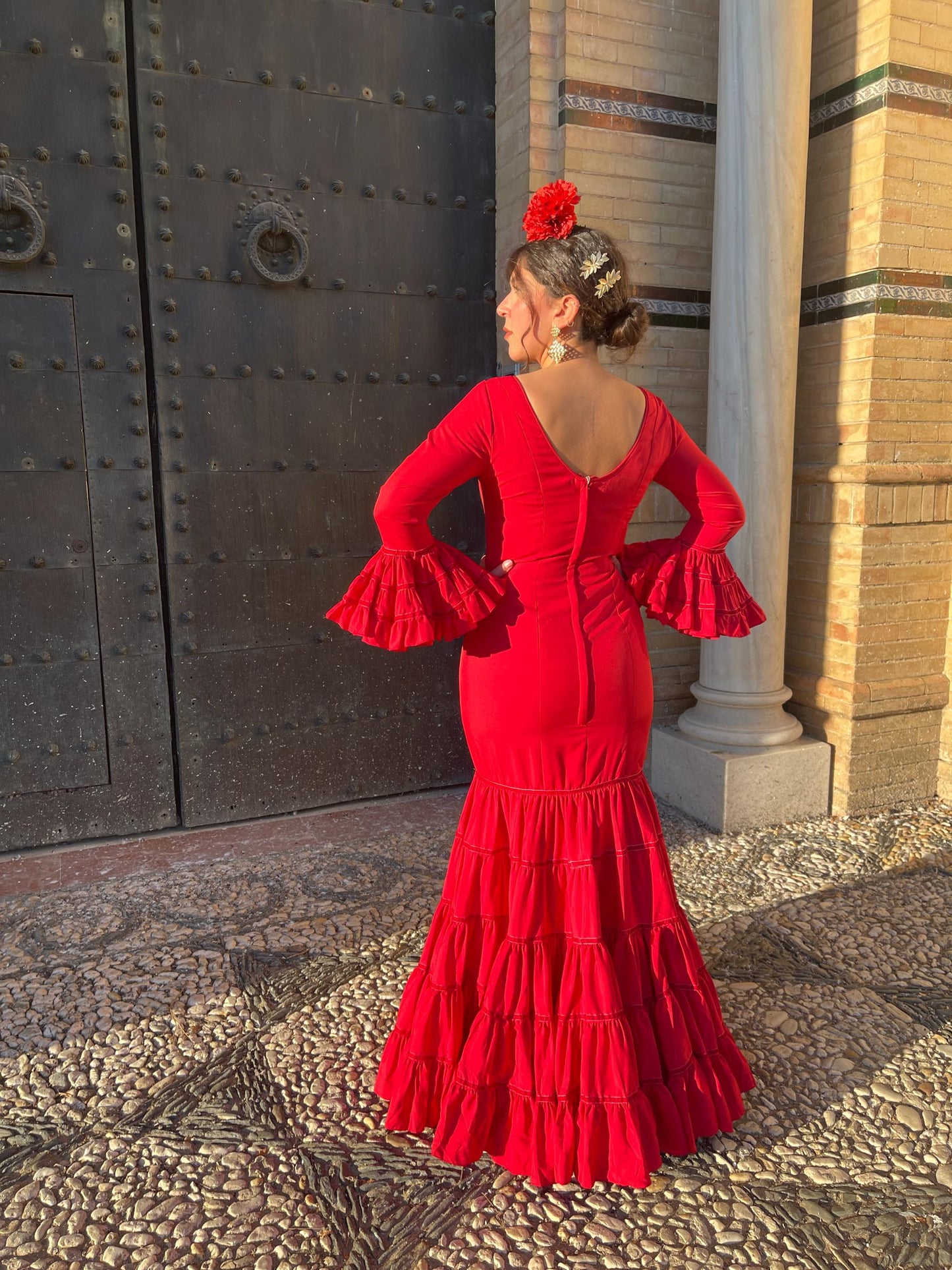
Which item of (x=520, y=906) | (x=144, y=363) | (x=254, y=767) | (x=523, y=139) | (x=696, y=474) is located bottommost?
(x=254, y=767)

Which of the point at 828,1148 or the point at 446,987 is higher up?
the point at 446,987

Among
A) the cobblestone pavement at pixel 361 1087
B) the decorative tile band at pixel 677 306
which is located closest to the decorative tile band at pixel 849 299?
the decorative tile band at pixel 677 306

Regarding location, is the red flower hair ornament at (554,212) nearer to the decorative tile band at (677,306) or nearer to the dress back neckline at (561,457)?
the dress back neckline at (561,457)

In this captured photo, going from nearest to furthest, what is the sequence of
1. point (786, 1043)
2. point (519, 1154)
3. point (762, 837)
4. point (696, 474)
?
point (519, 1154) → point (696, 474) → point (786, 1043) → point (762, 837)

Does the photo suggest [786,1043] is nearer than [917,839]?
Yes

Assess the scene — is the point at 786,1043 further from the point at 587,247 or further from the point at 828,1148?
the point at 587,247

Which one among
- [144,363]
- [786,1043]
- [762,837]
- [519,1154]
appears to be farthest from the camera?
[762,837]

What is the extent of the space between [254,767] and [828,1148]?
8.46 feet

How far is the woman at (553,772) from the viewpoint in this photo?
188cm

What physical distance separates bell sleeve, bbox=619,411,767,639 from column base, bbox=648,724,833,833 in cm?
173

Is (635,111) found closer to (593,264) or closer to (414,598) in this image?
(593,264)

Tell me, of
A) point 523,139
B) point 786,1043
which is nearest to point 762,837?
point 786,1043

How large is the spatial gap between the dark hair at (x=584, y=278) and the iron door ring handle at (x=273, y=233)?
1.89 meters

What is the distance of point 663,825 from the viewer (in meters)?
3.89
